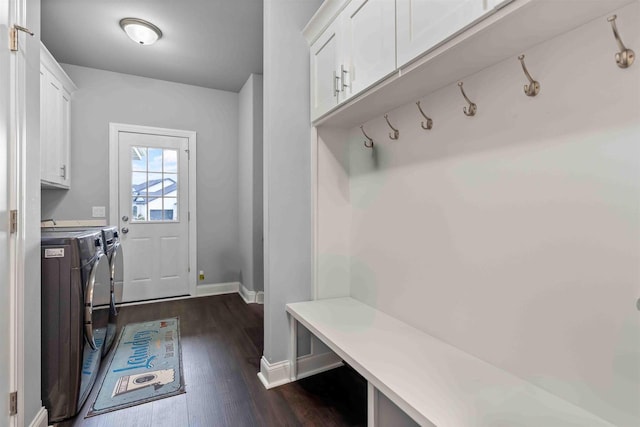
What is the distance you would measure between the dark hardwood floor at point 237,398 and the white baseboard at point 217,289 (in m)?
1.42

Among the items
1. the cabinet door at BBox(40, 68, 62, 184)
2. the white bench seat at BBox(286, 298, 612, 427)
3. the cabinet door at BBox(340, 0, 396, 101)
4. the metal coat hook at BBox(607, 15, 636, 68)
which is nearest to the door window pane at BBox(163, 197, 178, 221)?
the cabinet door at BBox(40, 68, 62, 184)

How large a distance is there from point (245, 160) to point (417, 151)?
2.79 metres

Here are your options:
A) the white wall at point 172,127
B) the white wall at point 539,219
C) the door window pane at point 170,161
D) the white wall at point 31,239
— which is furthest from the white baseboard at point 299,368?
the door window pane at point 170,161

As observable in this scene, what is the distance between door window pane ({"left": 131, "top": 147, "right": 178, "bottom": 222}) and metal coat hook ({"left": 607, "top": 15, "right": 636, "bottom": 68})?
4.08 m

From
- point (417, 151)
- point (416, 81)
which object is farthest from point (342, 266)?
point (416, 81)

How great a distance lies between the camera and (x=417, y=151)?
5.29 ft

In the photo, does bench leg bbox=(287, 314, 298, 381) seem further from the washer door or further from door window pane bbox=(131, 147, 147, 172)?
door window pane bbox=(131, 147, 147, 172)

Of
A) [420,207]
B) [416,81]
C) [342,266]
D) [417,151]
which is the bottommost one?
[342,266]

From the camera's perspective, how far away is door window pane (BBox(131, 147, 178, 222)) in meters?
3.77

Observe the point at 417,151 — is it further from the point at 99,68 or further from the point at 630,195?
the point at 99,68

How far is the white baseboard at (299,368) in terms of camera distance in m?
1.94

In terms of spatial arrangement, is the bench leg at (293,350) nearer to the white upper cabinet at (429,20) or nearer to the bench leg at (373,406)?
the bench leg at (373,406)

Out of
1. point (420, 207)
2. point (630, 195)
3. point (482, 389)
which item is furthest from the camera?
point (420, 207)

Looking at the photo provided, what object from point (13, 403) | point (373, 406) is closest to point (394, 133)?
point (373, 406)
